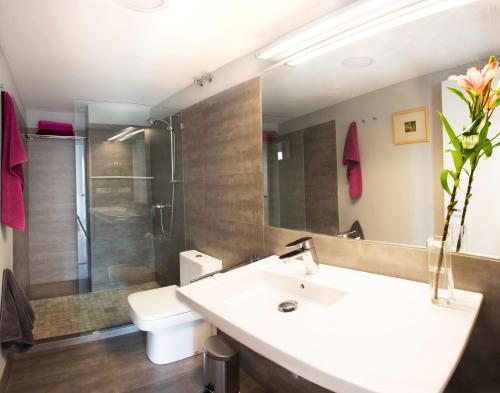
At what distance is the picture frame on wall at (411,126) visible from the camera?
1.16 m

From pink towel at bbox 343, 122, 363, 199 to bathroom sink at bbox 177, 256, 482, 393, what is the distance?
0.39m

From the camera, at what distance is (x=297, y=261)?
1.58 meters

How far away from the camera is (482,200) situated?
103cm

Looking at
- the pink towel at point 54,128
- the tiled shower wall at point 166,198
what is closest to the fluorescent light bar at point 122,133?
the tiled shower wall at point 166,198

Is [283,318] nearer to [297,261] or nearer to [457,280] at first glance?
[297,261]

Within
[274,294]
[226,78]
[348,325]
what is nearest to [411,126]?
[348,325]

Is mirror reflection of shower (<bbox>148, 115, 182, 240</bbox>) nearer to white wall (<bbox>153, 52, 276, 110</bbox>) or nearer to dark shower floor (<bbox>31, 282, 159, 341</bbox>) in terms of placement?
white wall (<bbox>153, 52, 276, 110</bbox>)

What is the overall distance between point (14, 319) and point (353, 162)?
2.36 metres

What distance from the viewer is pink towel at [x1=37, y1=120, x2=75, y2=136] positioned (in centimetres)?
350

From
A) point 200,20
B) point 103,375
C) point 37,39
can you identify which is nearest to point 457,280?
point 200,20

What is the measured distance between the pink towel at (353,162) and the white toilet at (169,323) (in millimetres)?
1297

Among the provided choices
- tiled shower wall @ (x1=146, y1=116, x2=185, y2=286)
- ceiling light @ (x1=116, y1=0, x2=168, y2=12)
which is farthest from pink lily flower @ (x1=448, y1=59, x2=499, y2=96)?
tiled shower wall @ (x1=146, y1=116, x2=185, y2=286)

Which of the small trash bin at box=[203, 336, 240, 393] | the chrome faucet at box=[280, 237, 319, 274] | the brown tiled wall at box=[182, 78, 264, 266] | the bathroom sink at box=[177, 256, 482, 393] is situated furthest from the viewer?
the brown tiled wall at box=[182, 78, 264, 266]

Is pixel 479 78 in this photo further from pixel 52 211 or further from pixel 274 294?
pixel 52 211
